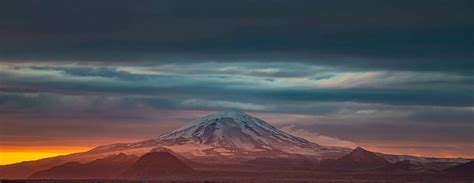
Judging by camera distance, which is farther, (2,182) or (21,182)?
(21,182)

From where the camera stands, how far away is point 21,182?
19238cm

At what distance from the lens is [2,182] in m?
179

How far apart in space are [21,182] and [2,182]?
1355cm
